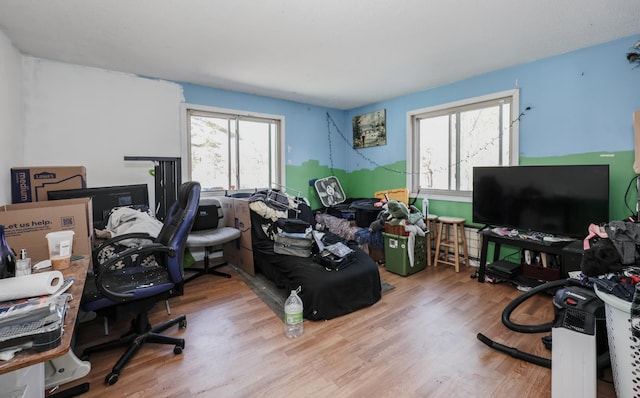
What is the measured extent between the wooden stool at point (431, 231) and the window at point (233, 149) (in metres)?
2.25

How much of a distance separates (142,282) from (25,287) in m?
0.77

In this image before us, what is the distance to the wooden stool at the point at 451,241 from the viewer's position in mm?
3498

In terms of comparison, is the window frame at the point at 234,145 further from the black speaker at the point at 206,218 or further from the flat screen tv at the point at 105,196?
the flat screen tv at the point at 105,196

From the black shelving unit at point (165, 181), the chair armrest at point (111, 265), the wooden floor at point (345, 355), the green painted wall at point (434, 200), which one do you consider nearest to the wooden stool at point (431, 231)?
the green painted wall at point (434, 200)

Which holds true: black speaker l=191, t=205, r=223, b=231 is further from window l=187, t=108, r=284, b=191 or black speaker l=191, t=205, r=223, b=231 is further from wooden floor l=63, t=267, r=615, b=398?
wooden floor l=63, t=267, r=615, b=398

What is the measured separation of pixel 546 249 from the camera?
2.74 m

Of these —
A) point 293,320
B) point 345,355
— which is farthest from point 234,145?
point 345,355

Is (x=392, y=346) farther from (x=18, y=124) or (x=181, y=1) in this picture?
(x=18, y=124)

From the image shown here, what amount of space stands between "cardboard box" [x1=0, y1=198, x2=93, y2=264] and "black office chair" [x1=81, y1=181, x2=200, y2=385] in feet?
0.59

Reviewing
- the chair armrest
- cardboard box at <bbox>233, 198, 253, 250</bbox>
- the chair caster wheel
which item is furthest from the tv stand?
the chair caster wheel

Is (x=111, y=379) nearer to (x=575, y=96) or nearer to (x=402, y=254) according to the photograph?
(x=402, y=254)

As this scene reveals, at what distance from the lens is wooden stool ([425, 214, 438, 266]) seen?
3.75 meters

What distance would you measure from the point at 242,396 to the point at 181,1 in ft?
8.20

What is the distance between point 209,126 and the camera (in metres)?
3.99
